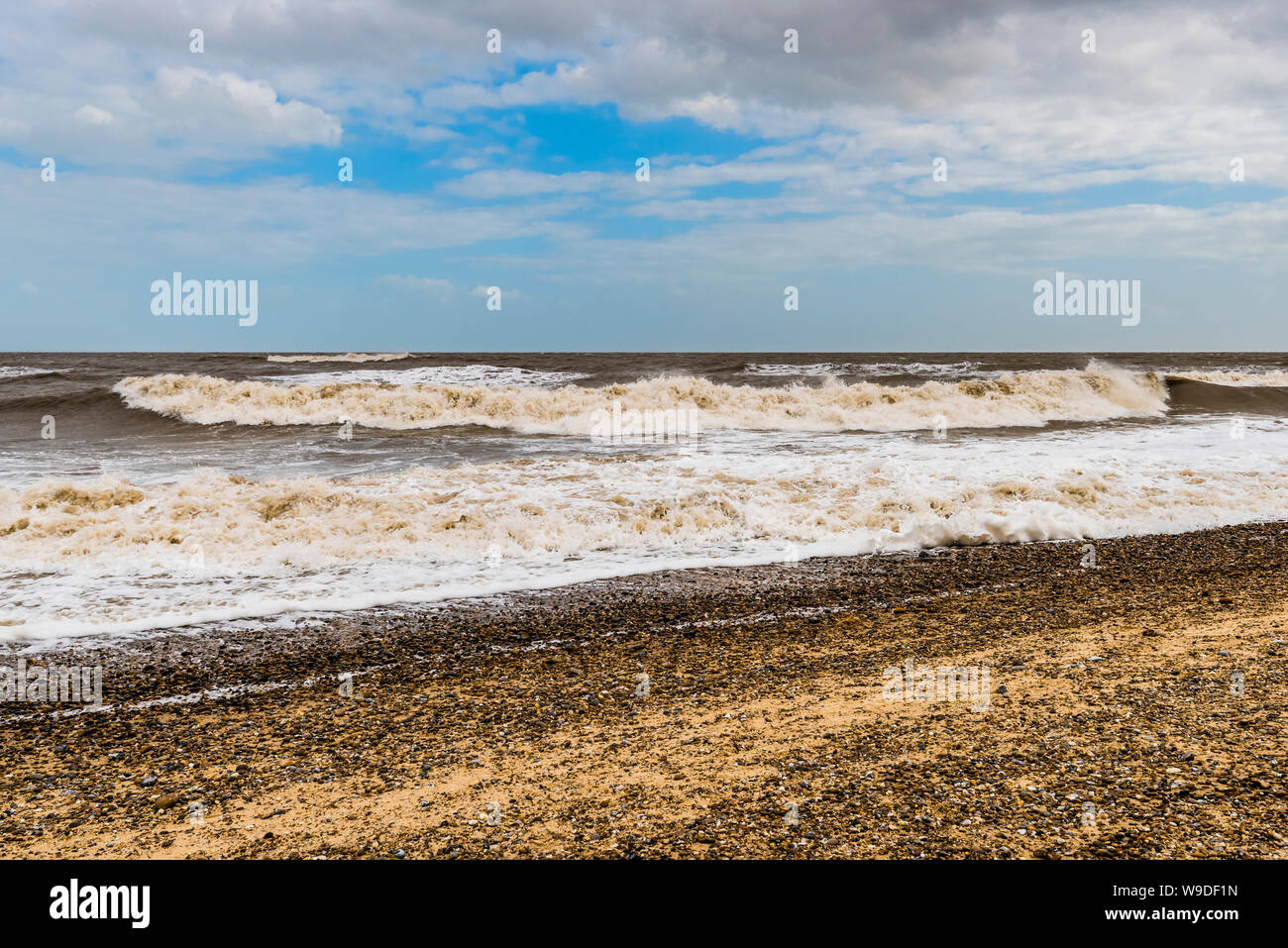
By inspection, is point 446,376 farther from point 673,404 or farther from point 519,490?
point 519,490

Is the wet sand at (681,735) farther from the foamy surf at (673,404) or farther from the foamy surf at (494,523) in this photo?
the foamy surf at (673,404)

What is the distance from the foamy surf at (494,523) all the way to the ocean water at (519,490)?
3cm

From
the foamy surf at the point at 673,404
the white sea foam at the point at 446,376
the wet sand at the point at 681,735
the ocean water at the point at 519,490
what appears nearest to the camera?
the wet sand at the point at 681,735

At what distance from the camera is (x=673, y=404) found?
2191 centimetres

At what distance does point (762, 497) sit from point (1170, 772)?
6541mm

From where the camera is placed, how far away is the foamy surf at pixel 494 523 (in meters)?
6.57

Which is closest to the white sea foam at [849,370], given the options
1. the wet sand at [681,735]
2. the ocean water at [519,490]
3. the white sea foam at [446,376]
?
the white sea foam at [446,376]

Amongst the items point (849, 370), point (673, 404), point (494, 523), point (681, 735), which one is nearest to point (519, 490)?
point (494, 523)

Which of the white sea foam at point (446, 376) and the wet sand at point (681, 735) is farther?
the white sea foam at point (446, 376)

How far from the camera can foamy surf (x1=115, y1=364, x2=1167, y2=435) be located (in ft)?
67.6

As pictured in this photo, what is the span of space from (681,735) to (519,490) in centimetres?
648

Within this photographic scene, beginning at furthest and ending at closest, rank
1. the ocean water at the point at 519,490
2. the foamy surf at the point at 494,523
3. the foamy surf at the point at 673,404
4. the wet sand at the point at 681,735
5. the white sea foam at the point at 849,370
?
the white sea foam at the point at 849,370 < the foamy surf at the point at 673,404 < the ocean water at the point at 519,490 < the foamy surf at the point at 494,523 < the wet sand at the point at 681,735
